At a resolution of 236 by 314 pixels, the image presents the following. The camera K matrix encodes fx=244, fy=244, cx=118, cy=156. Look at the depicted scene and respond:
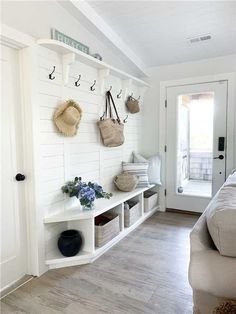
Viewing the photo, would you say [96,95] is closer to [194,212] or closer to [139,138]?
[139,138]

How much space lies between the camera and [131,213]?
313 cm

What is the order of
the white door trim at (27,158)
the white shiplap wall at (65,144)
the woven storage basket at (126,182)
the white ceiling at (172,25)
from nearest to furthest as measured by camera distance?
the white door trim at (27,158) < the white shiplap wall at (65,144) < the white ceiling at (172,25) < the woven storage basket at (126,182)

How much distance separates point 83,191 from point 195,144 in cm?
212

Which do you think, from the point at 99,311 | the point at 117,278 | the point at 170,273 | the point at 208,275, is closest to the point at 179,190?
the point at 170,273

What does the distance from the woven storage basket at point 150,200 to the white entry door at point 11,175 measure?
1.91m

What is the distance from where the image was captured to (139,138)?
4.09 meters

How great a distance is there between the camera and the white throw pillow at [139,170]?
3.51 meters

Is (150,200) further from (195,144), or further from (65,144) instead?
(65,144)

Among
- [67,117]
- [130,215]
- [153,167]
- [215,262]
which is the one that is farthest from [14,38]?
[153,167]

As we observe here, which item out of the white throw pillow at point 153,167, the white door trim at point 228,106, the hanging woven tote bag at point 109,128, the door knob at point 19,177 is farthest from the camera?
the white throw pillow at point 153,167

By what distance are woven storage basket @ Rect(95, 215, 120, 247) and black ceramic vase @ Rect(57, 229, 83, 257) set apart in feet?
0.65

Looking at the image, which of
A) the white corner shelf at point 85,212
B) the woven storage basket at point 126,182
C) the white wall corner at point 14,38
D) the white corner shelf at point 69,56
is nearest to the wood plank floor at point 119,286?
the white corner shelf at point 85,212

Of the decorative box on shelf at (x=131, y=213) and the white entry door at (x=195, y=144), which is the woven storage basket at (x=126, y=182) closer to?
the decorative box on shelf at (x=131, y=213)

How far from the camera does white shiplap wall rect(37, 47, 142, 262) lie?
222 centimetres
